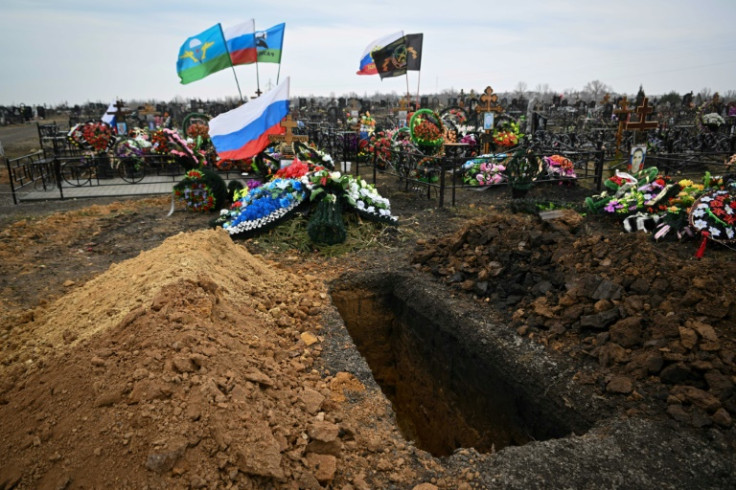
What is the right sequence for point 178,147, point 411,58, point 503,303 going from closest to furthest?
1. point 503,303
2. point 178,147
3. point 411,58

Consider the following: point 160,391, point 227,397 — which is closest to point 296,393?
point 227,397

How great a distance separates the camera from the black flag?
16.4m

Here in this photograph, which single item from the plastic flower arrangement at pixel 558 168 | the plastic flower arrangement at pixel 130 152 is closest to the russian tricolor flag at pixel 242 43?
the plastic flower arrangement at pixel 130 152

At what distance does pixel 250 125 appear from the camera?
8891 mm

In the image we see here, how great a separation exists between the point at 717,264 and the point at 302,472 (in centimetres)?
416

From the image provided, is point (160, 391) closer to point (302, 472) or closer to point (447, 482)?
point (302, 472)

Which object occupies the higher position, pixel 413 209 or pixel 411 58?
pixel 411 58

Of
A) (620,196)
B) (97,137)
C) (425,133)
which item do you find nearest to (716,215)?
(620,196)

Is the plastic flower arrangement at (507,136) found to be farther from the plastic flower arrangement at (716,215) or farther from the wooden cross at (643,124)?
the plastic flower arrangement at (716,215)

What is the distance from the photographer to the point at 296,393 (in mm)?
3172

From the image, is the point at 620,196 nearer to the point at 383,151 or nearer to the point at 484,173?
the point at 484,173

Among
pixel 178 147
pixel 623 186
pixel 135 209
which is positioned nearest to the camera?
pixel 623 186

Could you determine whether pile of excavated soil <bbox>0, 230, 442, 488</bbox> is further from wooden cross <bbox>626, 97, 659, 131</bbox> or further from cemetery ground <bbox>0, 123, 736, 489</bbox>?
wooden cross <bbox>626, 97, 659, 131</bbox>

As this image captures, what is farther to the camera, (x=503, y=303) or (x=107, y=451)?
(x=503, y=303)
